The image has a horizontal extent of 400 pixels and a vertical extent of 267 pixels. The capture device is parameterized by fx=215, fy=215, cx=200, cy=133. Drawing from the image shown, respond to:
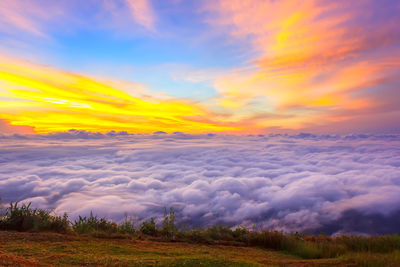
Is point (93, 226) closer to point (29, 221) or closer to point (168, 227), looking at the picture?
point (29, 221)

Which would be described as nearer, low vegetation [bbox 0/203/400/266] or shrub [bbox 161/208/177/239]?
low vegetation [bbox 0/203/400/266]

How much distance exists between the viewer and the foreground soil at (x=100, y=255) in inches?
198

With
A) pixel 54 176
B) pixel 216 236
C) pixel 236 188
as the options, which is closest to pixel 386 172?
pixel 236 188

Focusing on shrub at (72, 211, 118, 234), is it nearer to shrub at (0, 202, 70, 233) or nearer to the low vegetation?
the low vegetation

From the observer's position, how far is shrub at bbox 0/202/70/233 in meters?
9.33

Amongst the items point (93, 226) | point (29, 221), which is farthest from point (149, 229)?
point (29, 221)

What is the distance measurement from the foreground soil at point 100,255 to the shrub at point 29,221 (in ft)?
6.95

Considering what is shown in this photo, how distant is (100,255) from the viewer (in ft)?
19.8

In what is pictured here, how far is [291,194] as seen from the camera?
394 feet

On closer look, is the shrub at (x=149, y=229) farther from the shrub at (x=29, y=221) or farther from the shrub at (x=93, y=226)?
the shrub at (x=29, y=221)

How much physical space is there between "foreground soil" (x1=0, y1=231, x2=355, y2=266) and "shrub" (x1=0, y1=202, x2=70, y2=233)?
2.12 m

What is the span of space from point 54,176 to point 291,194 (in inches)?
5715

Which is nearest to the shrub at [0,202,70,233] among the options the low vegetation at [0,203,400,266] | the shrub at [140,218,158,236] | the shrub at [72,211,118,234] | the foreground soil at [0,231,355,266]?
the low vegetation at [0,203,400,266]

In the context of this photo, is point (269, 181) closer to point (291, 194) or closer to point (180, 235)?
point (291, 194)
